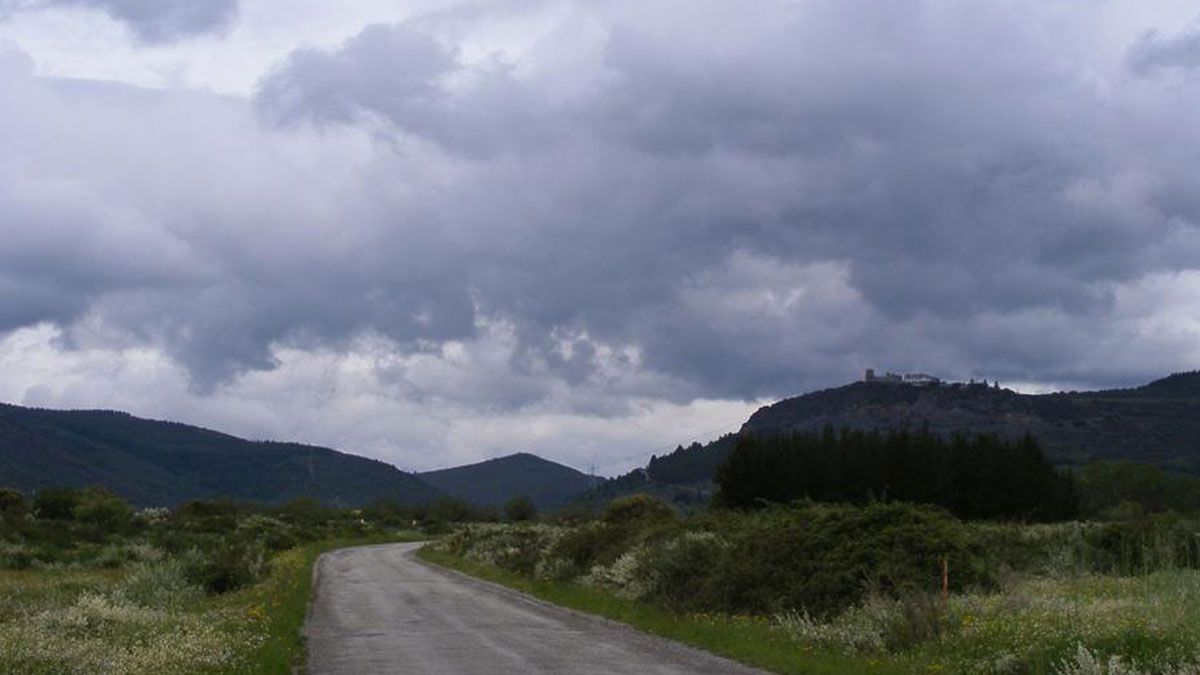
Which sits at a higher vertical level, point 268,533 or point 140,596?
point 268,533

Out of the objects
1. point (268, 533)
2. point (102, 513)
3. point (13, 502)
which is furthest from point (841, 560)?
point (13, 502)

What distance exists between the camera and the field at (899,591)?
17750 mm

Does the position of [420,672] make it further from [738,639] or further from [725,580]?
[725,580]

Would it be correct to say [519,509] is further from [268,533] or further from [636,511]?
[636,511]

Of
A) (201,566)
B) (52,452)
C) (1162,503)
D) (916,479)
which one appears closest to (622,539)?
(201,566)

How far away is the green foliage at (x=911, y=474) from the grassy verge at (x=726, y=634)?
1780 inches

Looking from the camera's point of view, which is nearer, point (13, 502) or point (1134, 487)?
point (13, 502)

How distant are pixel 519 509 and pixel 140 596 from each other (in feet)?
357

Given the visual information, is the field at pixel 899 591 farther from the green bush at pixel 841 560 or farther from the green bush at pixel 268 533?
the green bush at pixel 268 533

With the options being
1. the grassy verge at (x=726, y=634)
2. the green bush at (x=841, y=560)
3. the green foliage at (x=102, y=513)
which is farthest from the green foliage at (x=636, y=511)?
the green foliage at (x=102, y=513)

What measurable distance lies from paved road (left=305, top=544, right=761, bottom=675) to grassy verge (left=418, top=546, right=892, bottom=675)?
0.52 meters

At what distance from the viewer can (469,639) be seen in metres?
25.1

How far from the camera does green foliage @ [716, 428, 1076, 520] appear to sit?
83.0 metres

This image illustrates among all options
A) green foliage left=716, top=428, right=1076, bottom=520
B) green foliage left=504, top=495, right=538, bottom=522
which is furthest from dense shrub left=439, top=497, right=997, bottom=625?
green foliage left=504, top=495, right=538, bottom=522
